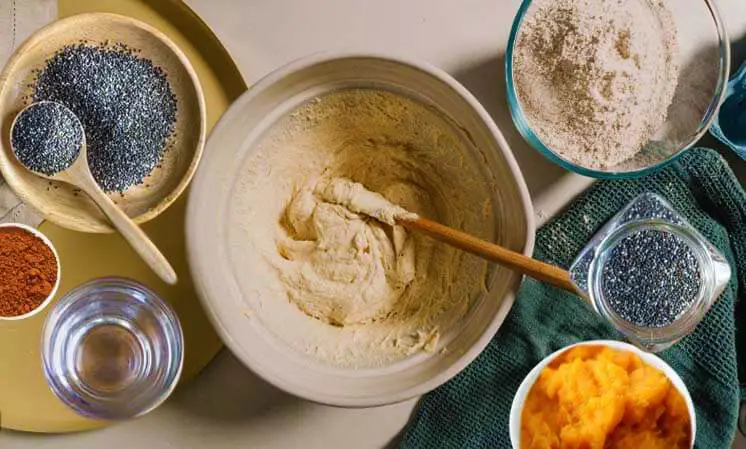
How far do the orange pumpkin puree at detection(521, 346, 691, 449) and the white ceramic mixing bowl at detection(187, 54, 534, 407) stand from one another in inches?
7.1

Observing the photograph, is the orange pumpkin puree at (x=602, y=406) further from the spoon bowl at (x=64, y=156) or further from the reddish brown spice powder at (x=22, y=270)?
the reddish brown spice powder at (x=22, y=270)

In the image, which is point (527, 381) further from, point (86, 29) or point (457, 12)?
point (86, 29)

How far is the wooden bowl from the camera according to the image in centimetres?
110

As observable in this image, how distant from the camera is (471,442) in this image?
4.02 feet

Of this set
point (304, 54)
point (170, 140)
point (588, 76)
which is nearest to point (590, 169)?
point (588, 76)

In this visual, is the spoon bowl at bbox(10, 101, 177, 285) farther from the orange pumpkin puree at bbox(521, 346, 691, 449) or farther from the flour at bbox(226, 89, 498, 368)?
the orange pumpkin puree at bbox(521, 346, 691, 449)

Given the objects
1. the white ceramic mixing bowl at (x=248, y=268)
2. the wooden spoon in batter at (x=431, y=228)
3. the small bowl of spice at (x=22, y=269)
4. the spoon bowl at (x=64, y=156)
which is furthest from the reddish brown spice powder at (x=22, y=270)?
the wooden spoon in batter at (x=431, y=228)

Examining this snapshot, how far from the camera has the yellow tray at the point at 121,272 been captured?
1.15 meters

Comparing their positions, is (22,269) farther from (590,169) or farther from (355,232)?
(590,169)

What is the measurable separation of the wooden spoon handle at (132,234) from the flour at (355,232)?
0.09m

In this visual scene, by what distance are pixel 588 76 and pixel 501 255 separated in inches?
11.0

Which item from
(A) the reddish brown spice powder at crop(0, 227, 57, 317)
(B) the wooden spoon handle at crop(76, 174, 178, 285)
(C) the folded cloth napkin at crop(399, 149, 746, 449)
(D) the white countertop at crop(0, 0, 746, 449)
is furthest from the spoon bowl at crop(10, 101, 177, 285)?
(C) the folded cloth napkin at crop(399, 149, 746, 449)

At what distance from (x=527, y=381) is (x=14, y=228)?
713 mm

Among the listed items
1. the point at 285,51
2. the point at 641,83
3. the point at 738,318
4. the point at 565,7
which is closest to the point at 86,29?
the point at 285,51
